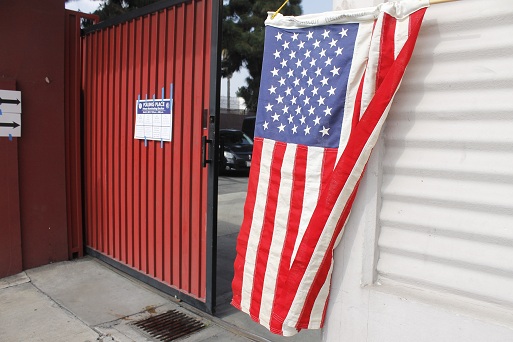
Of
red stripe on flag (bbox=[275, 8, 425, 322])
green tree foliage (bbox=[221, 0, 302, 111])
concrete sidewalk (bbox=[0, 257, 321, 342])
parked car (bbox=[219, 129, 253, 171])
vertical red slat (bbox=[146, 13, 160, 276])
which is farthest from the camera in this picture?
green tree foliage (bbox=[221, 0, 302, 111])

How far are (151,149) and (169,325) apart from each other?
6.05 feet

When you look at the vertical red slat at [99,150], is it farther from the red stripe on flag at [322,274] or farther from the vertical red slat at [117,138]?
the red stripe on flag at [322,274]

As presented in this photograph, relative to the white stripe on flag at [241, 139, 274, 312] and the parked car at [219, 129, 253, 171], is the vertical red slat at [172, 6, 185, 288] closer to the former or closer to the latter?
the white stripe on flag at [241, 139, 274, 312]

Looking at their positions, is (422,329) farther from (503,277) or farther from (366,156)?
(366,156)

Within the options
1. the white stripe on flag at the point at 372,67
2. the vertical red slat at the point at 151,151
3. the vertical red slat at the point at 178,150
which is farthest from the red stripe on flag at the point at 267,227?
the vertical red slat at the point at 151,151

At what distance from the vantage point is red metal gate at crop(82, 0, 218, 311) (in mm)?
3943

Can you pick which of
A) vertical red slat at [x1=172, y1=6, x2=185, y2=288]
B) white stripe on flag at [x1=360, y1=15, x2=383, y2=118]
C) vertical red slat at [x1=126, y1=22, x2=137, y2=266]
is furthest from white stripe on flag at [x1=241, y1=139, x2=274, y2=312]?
vertical red slat at [x1=126, y1=22, x2=137, y2=266]

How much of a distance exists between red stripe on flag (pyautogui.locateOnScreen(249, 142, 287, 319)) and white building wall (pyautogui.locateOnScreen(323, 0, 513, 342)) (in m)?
0.52

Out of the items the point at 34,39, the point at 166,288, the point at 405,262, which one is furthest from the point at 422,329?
the point at 34,39

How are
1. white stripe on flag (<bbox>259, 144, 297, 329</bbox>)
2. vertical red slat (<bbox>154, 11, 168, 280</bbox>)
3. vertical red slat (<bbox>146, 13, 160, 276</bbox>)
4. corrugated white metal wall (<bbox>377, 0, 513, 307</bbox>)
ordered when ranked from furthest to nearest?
vertical red slat (<bbox>146, 13, 160, 276</bbox>)
vertical red slat (<bbox>154, 11, 168, 280</bbox>)
white stripe on flag (<bbox>259, 144, 297, 329</bbox>)
corrugated white metal wall (<bbox>377, 0, 513, 307</bbox>)

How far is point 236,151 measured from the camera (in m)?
15.2

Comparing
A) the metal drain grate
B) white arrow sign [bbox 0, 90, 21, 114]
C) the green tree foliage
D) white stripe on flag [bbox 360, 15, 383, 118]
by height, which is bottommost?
the metal drain grate

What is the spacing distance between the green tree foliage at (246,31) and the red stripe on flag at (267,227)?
54.3 feet

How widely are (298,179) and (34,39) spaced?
13.1 ft
